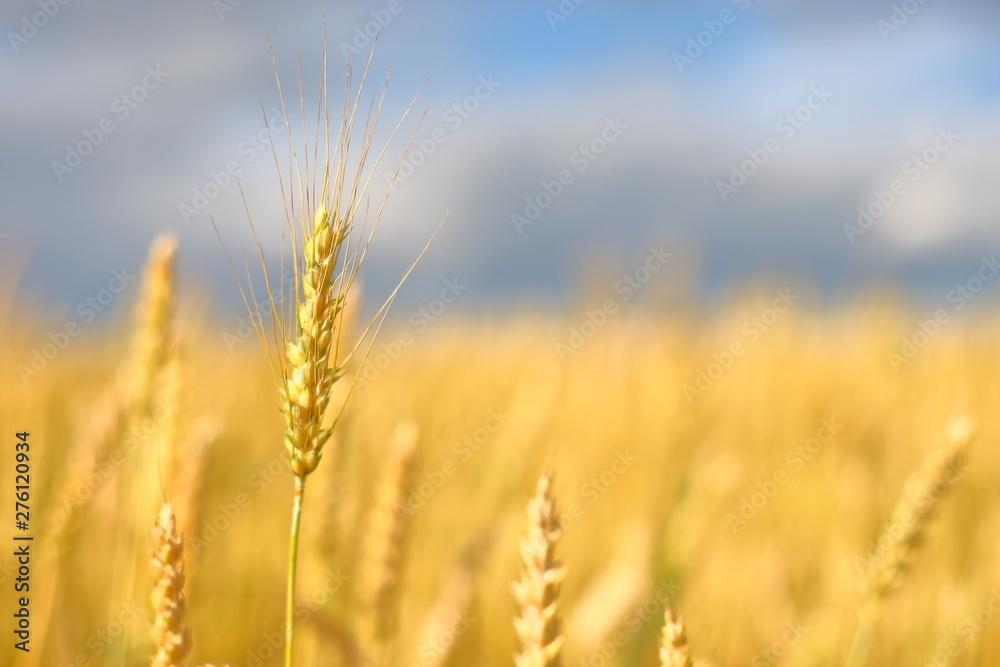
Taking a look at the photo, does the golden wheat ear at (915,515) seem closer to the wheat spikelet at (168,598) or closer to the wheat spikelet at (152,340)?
the wheat spikelet at (168,598)

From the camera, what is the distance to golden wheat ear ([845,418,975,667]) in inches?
58.9

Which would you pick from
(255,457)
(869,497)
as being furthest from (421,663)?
(255,457)

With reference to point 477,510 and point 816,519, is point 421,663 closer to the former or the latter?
point 477,510

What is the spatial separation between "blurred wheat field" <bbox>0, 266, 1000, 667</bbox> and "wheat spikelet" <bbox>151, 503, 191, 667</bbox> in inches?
10.2

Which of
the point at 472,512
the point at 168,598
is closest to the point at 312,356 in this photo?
the point at 168,598

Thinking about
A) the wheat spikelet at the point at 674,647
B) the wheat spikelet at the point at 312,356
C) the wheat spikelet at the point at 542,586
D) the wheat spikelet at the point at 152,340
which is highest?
the wheat spikelet at the point at 152,340

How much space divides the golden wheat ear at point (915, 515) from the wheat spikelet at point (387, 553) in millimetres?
972

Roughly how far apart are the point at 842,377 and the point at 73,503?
17.6ft

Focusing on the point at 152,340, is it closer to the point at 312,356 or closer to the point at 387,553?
the point at 387,553

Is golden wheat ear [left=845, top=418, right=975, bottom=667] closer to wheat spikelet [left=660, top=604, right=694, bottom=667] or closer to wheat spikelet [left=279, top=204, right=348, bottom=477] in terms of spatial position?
wheat spikelet [left=660, top=604, right=694, bottom=667]

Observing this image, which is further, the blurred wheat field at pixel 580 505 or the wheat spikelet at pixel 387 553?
the blurred wheat field at pixel 580 505

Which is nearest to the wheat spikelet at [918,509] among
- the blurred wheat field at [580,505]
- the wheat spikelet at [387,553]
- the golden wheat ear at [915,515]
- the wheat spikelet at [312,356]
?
the golden wheat ear at [915,515]

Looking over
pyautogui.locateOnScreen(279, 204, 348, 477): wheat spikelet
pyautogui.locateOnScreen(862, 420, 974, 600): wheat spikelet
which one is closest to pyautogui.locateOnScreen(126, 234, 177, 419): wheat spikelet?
pyautogui.locateOnScreen(279, 204, 348, 477): wheat spikelet

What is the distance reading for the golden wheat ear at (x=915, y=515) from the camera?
1496mm
